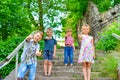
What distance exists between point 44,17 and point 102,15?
13.2ft

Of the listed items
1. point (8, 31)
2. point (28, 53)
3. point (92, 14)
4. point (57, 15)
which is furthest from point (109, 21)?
point (28, 53)

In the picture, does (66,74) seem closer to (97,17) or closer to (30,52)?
(30,52)

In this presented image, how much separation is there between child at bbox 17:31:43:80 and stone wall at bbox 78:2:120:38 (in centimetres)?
1221

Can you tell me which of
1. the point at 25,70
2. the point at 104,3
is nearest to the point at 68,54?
the point at 25,70

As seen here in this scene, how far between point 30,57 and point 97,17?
559 inches

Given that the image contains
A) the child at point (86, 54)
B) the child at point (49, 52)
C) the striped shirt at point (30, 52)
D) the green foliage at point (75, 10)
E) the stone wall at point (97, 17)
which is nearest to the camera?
the striped shirt at point (30, 52)

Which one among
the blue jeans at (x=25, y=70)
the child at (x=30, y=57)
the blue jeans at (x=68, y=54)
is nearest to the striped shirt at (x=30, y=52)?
the child at (x=30, y=57)

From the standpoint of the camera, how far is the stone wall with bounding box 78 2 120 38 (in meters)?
21.1

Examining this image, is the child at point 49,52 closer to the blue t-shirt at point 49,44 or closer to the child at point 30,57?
the blue t-shirt at point 49,44

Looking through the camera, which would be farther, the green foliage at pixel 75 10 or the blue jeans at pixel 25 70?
the green foliage at pixel 75 10

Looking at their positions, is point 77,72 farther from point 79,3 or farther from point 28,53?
point 79,3

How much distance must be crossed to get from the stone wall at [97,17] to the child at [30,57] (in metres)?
12.2

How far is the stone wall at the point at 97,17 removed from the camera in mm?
21142

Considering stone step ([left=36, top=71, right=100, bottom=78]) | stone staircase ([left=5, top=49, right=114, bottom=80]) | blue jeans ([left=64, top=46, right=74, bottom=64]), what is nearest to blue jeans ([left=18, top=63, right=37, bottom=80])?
stone staircase ([left=5, top=49, right=114, bottom=80])
